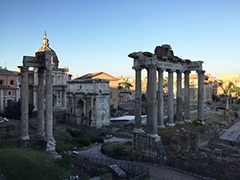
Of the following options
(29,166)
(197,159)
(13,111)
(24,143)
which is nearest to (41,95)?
(24,143)

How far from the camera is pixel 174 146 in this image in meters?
16.4

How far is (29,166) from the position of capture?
500 inches

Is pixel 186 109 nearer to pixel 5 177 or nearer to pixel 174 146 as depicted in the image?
pixel 174 146

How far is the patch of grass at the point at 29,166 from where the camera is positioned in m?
11.8

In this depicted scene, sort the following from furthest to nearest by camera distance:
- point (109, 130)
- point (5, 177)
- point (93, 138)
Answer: point (109, 130)
point (93, 138)
point (5, 177)

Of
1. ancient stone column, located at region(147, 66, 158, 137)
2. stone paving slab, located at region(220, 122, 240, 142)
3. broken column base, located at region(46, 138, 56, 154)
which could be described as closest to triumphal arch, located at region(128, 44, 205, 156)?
ancient stone column, located at region(147, 66, 158, 137)

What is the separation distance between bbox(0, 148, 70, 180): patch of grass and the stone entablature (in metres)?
22.2

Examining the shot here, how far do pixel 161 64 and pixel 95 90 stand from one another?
730 inches

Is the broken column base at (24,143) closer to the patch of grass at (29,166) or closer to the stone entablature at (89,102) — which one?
the patch of grass at (29,166)

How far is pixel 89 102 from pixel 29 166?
81.6 feet

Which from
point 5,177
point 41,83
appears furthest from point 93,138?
point 5,177

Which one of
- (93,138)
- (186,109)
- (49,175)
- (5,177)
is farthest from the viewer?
(93,138)

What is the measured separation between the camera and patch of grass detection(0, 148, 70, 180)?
11829 millimetres

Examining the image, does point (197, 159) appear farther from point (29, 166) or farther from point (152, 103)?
point (29, 166)
